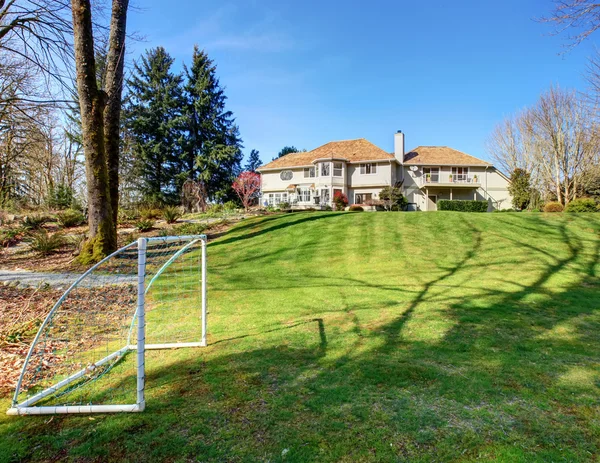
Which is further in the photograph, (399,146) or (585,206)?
(399,146)

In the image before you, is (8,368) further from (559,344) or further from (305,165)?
(305,165)

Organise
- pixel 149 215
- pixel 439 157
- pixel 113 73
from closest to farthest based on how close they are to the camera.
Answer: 1. pixel 113 73
2. pixel 149 215
3. pixel 439 157

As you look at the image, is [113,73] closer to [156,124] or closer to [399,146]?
[156,124]

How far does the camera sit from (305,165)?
3328 cm

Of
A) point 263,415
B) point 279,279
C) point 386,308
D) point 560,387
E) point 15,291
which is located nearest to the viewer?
point 263,415

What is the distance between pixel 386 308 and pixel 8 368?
542cm

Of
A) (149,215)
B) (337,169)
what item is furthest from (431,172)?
(149,215)

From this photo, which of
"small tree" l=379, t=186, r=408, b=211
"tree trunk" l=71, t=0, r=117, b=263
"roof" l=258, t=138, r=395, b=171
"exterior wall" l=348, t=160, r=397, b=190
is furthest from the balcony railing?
"tree trunk" l=71, t=0, r=117, b=263

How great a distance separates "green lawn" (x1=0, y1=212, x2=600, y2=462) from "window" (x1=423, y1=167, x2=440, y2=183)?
87.2ft

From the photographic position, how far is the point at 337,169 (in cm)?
3222

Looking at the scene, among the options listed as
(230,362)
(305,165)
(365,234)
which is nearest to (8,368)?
(230,362)

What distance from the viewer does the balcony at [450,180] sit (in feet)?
107

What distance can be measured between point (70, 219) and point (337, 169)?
74.2 feet

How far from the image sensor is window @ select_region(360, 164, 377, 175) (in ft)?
106
